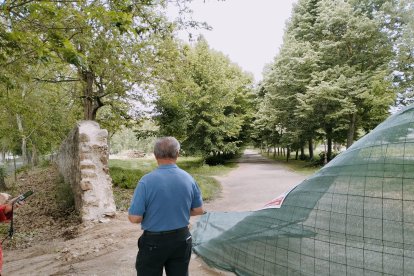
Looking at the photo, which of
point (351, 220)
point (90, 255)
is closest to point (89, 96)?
point (90, 255)

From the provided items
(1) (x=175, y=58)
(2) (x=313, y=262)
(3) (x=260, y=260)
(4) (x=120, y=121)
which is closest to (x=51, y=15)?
(3) (x=260, y=260)

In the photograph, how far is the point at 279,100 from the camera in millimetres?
25734

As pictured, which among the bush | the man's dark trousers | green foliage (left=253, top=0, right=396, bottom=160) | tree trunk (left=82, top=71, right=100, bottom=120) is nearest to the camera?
the man's dark trousers

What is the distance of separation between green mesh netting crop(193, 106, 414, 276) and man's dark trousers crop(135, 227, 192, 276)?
1.25m

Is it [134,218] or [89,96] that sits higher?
[89,96]

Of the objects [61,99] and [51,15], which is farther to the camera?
[61,99]

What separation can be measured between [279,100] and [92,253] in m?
22.2

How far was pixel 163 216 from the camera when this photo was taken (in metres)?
2.94

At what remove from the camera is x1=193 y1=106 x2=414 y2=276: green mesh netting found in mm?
2941

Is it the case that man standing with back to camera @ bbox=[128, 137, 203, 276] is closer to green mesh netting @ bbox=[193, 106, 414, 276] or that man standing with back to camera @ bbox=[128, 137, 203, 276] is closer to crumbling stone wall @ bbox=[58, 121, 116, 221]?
green mesh netting @ bbox=[193, 106, 414, 276]

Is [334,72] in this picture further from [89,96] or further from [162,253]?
[162,253]

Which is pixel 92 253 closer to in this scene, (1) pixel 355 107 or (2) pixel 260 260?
(2) pixel 260 260

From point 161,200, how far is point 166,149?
19.0 inches

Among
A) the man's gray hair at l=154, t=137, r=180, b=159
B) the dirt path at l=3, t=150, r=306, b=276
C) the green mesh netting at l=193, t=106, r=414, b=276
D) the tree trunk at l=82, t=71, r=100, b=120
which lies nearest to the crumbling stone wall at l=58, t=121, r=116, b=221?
the dirt path at l=3, t=150, r=306, b=276
